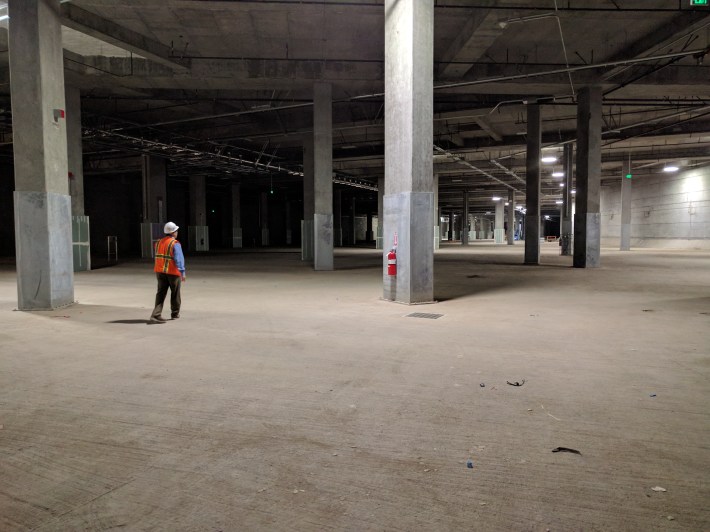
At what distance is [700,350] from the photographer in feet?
19.1

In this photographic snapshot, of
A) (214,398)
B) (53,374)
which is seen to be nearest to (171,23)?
(53,374)

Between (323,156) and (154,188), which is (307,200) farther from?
(154,188)

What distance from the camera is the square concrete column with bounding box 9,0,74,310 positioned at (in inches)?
347

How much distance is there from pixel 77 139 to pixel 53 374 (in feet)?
51.8

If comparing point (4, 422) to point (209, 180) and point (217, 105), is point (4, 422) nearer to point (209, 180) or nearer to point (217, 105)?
point (217, 105)

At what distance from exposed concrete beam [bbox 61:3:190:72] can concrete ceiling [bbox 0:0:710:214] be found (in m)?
0.04

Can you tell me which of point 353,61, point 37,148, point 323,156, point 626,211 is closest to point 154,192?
point 323,156

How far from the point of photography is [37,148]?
888 centimetres

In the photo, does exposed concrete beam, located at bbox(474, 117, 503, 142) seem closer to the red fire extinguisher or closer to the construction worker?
the red fire extinguisher

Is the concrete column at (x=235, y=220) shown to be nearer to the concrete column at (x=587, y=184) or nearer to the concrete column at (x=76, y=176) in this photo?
the concrete column at (x=76, y=176)

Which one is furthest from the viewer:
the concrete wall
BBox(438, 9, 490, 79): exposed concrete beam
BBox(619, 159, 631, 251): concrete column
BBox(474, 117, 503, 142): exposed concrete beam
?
BBox(619, 159, 631, 251): concrete column

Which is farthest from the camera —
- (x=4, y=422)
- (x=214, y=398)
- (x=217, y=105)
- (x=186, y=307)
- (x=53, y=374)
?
(x=217, y=105)

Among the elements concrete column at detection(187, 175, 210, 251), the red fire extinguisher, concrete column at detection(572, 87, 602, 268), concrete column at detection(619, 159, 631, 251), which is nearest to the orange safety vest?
the red fire extinguisher

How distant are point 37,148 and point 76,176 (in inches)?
389
